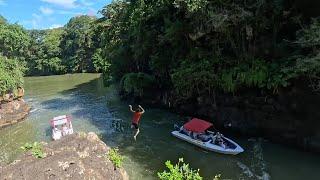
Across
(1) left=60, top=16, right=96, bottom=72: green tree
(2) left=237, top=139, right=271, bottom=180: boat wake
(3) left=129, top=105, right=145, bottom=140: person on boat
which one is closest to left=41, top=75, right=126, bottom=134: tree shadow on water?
(3) left=129, top=105, right=145, bottom=140: person on boat

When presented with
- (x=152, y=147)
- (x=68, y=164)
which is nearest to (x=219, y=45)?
(x=152, y=147)

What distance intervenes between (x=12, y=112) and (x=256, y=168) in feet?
80.5

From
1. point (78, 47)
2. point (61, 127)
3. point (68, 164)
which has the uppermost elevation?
point (78, 47)

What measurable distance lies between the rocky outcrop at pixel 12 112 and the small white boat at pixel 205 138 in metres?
16.3

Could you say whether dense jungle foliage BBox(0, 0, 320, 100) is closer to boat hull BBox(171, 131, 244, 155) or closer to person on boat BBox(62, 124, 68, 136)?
boat hull BBox(171, 131, 244, 155)

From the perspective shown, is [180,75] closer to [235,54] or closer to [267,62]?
[235,54]

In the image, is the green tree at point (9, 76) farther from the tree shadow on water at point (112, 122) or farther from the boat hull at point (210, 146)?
the boat hull at point (210, 146)

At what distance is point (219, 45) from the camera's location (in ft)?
86.3

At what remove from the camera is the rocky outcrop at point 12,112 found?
112 feet

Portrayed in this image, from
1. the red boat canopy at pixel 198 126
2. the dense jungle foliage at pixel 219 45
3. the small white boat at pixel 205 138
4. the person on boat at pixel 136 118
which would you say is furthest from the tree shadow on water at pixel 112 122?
the dense jungle foliage at pixel 219 45

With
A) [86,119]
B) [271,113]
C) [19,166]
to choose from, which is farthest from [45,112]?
[19,166]

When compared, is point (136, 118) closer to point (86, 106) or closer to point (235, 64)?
point (235, 64)

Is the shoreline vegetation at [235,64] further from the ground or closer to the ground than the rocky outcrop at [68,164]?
further from the ground

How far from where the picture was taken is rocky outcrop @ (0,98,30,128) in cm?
3416
